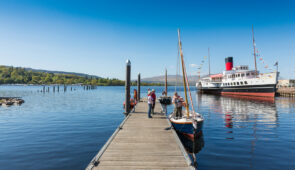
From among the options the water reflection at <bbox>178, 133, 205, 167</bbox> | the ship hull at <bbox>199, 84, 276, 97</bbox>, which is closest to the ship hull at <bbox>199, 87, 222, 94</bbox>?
the ship hull at <bbox>199, 84, 276, 97</bbox>

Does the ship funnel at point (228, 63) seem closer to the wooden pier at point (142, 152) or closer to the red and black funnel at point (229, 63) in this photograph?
the red and black funnel at point (229, 63)

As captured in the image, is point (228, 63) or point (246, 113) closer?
point (246, 113)

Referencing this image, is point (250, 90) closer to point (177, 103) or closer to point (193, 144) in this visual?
point (177, 103)

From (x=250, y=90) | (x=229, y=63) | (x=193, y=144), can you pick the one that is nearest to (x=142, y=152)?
(x=193, y=144)

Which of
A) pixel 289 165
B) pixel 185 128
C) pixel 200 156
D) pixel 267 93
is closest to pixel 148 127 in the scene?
pixel 185 128

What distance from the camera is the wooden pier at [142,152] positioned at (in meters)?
5.85

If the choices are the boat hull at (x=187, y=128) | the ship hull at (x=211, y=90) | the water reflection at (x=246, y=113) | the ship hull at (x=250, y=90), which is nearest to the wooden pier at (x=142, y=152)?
the boat hull at (x=187, y=128)

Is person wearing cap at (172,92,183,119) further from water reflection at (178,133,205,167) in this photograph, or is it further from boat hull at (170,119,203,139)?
water reflection at (178,133,205,167)

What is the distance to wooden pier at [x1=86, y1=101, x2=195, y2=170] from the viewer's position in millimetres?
5852

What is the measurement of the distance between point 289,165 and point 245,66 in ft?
161

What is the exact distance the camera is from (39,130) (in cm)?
1400

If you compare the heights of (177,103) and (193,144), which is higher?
(177,103)

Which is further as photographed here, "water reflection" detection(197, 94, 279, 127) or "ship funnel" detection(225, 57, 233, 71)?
"ship funnel" detection(225, 57, 233, 71)

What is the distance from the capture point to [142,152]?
6980mm
